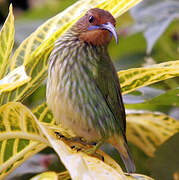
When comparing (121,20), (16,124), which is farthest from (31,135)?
(121,20)

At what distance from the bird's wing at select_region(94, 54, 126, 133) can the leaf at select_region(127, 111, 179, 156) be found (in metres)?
0.14

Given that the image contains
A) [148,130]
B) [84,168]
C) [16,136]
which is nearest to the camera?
[84,168]

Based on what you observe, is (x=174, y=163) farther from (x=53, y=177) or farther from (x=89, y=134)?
(x=53, y=177)

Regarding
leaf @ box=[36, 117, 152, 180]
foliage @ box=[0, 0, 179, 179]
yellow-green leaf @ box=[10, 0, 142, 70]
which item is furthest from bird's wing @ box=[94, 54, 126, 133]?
leaf @ box=[36, 117, 152, 180]

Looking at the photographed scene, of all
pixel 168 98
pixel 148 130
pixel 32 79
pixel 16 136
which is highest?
pixel 32 79

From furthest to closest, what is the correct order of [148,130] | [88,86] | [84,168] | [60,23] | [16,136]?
Result: 1. [148,130]
2. [88,86]
3. [60,23]
4. [16,136]
5. [84,168]

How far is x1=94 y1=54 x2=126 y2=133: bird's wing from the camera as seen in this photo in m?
1.75

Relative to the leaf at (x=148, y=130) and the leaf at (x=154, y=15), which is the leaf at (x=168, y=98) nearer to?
the leaf at (x=148, y=130)

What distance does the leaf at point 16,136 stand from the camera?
1229mm

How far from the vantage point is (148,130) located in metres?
2.04

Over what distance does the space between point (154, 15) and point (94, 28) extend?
67 cm

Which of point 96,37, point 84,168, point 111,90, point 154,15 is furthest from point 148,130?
point 84,168

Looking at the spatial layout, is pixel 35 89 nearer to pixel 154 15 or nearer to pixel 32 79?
pixel 32 79

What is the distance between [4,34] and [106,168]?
67 centimetres
